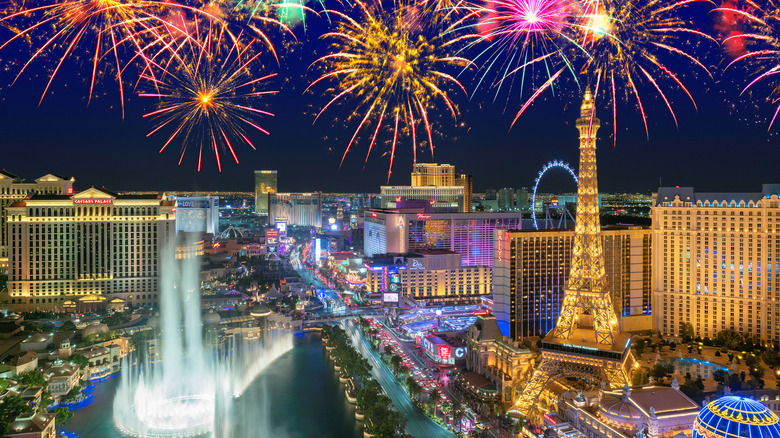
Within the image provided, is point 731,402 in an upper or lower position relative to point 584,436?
upper

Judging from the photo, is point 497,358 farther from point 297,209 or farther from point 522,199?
point 297,209

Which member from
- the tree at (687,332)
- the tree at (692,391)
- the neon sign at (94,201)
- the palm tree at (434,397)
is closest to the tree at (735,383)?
the tree at (692,391)

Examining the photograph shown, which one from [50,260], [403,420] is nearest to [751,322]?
[403,420]

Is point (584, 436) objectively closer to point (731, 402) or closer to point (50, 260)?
point (731, 402)

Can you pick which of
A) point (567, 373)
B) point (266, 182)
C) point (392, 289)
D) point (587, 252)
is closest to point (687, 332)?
point (587, 252)

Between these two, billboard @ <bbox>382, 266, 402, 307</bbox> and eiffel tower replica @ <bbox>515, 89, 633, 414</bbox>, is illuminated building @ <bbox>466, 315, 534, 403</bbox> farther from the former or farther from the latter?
billboard @ <bbox>382, 266, 402, 307</bbox>
